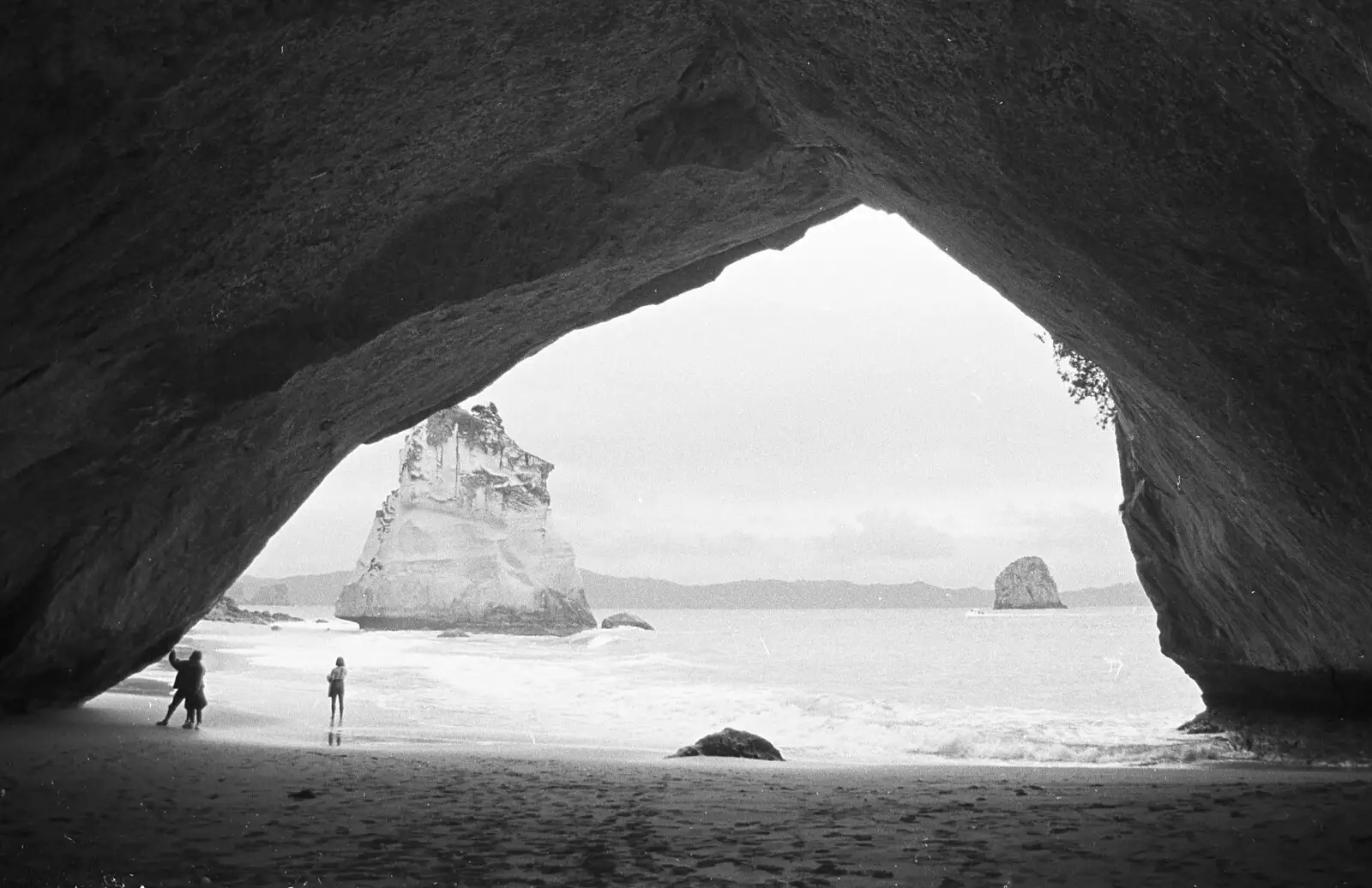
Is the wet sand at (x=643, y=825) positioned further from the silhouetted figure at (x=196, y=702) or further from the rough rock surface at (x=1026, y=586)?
the rough rock surface at (x=1026, y=586)

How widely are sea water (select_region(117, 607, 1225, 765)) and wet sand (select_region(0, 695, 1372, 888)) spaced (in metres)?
5.11

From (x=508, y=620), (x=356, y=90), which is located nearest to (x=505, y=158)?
(x=356, y=90)

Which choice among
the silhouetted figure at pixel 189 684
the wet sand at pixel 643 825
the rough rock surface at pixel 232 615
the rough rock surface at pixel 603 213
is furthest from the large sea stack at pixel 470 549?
the wet sand at pixel 643 825

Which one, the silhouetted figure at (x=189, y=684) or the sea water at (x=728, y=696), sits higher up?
the silhouetted figure at (x=189, y=684)

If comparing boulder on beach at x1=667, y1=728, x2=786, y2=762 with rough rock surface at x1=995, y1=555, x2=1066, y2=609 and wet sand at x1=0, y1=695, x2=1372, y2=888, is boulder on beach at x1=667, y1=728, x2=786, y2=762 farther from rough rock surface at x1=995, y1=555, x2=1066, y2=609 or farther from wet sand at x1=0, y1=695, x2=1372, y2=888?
rough rock surface at x1=995, y1=555, x2=1066, y2=609

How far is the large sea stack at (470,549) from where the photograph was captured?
249ft

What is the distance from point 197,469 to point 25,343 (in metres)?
4.32

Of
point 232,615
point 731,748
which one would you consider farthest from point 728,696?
point 232,615

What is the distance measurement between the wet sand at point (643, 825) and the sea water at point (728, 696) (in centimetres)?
511

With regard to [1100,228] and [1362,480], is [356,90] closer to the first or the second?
[1100,228]

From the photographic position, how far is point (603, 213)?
986 cm

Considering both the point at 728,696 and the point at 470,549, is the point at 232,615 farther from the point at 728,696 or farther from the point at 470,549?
the point at 728,696

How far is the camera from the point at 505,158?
8602 mm

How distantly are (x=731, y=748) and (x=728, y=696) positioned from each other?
1428 centimetres
